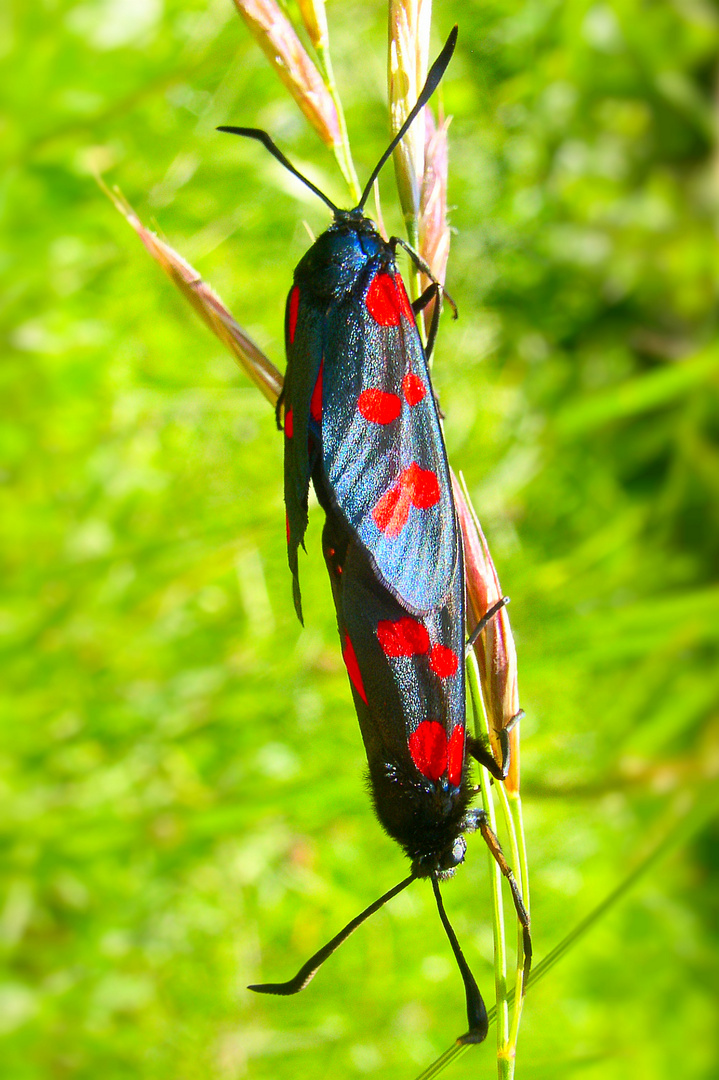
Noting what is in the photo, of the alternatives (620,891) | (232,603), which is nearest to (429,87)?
(620,891)

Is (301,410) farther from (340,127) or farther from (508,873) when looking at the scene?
(508,873)

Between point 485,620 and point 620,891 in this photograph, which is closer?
point 485,620

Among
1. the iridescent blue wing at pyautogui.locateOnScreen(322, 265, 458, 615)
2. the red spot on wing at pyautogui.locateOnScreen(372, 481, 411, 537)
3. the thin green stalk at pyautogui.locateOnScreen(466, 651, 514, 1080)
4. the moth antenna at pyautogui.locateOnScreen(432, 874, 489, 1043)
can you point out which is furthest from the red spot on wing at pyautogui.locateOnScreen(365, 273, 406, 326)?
the moth antenna at pyautogui.locateOnScreen(432, 874, 489, 1043)

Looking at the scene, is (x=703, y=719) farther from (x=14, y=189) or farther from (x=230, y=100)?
(x=14, y=189)

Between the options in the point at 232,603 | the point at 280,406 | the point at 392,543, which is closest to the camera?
the point at 392,543

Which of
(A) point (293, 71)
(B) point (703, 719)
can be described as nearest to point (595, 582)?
(B) point (703, 719)

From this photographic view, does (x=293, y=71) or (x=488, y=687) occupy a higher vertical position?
(x=293, y=71)

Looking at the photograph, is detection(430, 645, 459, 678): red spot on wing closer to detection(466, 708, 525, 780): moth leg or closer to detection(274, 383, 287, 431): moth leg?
Answer: detection(466, 708, 525, 780): moth leg
